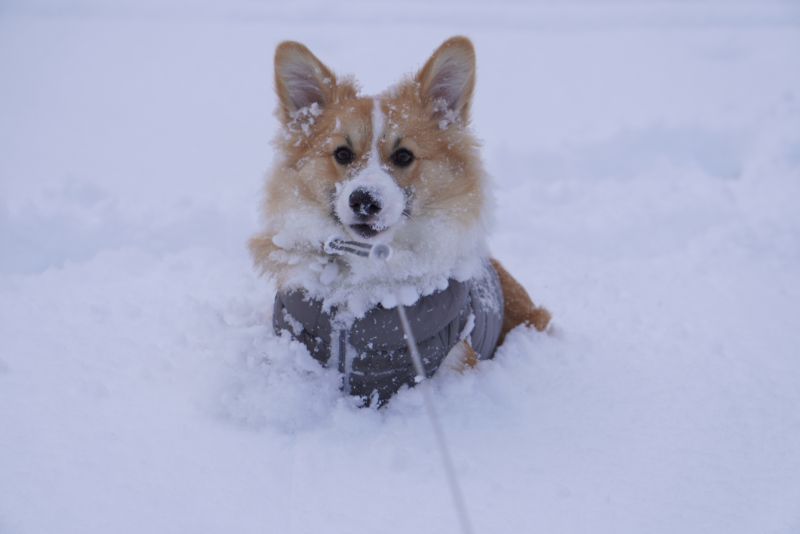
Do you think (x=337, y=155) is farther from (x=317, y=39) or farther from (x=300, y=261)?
(x=317, y=39)

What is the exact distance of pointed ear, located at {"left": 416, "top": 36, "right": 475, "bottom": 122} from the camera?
259 cm

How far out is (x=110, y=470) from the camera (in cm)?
194

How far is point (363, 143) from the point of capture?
249 centimetres

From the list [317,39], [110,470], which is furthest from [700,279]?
[317,39]

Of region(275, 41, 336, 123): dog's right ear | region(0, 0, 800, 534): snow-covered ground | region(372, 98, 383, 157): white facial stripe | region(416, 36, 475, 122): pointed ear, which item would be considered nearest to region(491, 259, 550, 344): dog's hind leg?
region(0, 0, 800, 534): snow-covered ground

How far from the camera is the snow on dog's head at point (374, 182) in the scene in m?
2.42

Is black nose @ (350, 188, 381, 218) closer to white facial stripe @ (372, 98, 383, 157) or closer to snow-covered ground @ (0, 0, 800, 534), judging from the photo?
white facial stripe @ (372, 98, 383, 157)

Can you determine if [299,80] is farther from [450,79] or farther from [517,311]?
[517,311]

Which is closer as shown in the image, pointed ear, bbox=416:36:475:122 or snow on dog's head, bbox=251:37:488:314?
snow on dog's head, bbox=251:37:488:314

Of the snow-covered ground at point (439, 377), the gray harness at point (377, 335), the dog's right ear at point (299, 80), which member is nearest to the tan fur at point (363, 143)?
the dog's right ear at point (299, 80)

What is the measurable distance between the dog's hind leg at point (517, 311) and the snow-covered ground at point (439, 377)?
166 millimetres

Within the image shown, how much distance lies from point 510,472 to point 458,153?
1355mm

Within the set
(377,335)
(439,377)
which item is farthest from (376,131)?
(439,377)

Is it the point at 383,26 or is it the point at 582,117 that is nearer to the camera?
the point at 582,117
